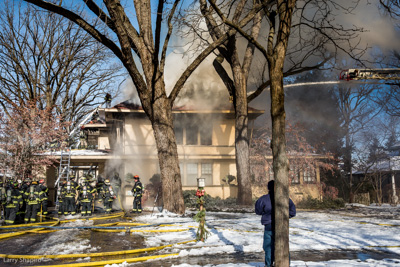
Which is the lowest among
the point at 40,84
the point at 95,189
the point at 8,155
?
the point at 95,189

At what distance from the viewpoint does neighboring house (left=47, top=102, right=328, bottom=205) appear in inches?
861

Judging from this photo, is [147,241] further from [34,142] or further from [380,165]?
[380,165]

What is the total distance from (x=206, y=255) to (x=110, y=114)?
676 inches

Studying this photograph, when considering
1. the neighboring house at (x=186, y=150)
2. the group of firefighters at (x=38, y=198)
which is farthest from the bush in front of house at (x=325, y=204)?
the group of firefighters at (x=38, y=198)

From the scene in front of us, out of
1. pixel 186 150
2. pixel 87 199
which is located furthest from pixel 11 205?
pixel 186 150

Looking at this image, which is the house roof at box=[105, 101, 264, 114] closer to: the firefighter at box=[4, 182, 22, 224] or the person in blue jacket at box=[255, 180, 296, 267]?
the firefighter at box=[4, 182, 22, 224]

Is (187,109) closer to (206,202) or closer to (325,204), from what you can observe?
(206,202)

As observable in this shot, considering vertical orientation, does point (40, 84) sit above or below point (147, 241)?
above

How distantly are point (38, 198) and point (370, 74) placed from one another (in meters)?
14.3

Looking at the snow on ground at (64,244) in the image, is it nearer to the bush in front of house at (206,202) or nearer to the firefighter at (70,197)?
the firefighter at (70,197)

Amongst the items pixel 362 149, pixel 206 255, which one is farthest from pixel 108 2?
pixel 362 149

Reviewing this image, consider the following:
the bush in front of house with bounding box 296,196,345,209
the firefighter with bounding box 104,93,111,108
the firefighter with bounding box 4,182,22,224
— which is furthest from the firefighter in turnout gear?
the firefighter with bounding box 104,93,111,108

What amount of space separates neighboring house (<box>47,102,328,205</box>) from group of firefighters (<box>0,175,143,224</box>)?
5895mm

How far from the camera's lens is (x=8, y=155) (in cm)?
2008
